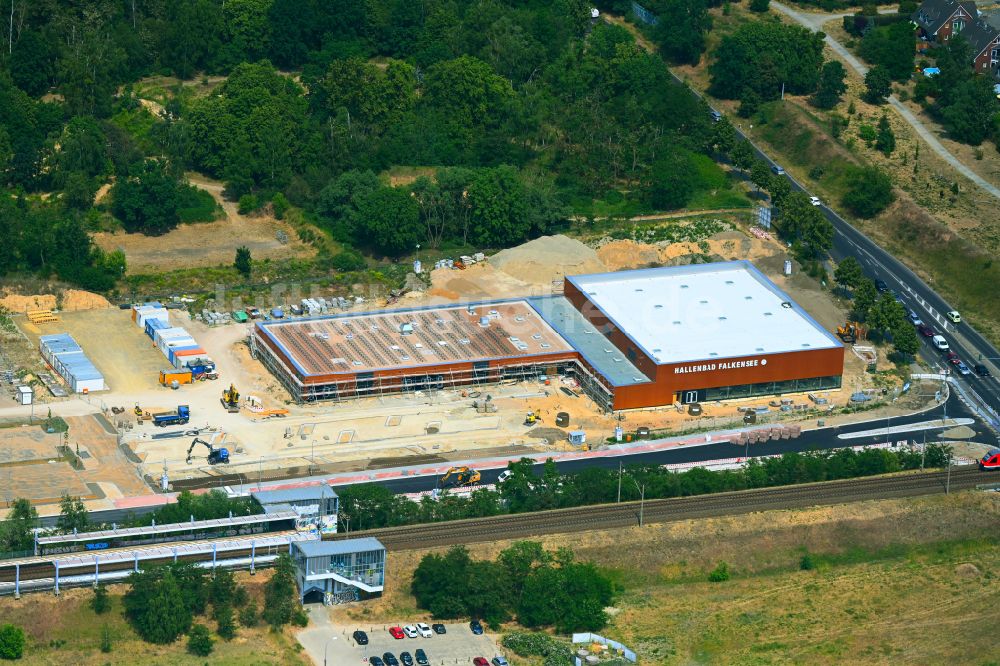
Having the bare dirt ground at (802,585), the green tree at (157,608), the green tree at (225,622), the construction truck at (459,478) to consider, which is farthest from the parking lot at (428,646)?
the construction truck at (459,478)

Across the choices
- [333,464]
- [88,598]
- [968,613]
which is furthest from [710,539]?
[88,598]

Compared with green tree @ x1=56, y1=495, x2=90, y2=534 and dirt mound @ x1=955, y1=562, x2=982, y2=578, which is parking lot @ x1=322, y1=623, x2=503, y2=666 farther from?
→ dirt mound @ x1=955, y1=562, x2=982, y2=578

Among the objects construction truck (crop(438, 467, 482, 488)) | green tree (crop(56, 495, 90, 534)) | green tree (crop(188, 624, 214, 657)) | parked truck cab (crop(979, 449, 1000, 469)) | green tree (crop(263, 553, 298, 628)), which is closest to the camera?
green tree (crop(188, 624, 214, 657))

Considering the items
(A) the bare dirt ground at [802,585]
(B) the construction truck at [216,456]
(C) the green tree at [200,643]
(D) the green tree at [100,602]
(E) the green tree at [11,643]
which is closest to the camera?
(E) the green tree at [11,643]

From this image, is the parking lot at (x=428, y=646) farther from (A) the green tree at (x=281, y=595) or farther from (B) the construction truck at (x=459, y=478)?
(B) the construction truck at (x=459, y=478)

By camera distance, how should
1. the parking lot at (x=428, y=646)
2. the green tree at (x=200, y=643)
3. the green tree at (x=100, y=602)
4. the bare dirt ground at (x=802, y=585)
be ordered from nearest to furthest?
the green tree at (x=200, y=643) < the parking lot at (x=428, y=646) < the green tree at (x=100, y=602) < the bare dirt ground at (x=802, y=585)

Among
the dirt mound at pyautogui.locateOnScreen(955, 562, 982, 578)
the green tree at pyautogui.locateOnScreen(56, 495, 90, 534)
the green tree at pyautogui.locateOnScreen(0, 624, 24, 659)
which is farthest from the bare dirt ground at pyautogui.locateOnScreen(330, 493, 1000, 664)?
the green tree at pyautogui.locateOnScreen(0, 624, 24, 659)
